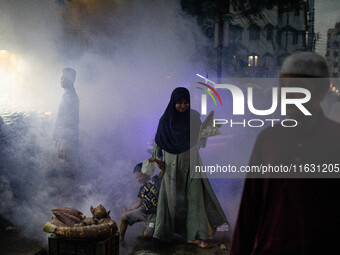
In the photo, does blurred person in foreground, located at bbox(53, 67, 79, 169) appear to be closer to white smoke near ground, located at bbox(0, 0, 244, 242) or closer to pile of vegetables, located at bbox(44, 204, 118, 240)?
white smoke near ground, located at bbox(0, 0, 244, 242)

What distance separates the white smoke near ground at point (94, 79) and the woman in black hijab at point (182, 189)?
5.03 ft

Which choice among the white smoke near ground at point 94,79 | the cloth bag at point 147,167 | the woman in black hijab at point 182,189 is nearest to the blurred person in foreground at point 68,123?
the white smoke near ground at point 94,79

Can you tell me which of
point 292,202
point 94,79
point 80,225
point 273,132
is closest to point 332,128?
point 273,132

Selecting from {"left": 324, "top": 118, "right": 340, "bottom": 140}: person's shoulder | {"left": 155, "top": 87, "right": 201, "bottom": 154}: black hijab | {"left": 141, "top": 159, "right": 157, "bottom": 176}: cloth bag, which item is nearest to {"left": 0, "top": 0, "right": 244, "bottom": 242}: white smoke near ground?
{"left": 141, "top": 159, "right": 157, "bottom": 176}: cloth bag

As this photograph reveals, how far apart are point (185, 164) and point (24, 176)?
3.14 metres

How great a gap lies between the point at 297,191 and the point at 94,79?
5914 mm

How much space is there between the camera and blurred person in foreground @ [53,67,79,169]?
6.80m

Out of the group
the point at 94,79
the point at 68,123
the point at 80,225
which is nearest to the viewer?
the point at 80,225

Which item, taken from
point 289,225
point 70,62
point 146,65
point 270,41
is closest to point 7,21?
point 70,62

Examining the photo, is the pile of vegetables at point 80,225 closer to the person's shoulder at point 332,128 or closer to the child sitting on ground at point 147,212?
the child sitting on ground at point 147,212

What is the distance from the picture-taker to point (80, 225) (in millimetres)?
4473

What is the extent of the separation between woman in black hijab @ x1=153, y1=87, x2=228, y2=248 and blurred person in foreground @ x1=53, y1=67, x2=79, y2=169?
2016 millimetres

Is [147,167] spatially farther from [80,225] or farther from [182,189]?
[80,225]

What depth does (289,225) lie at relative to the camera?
6.10ft
